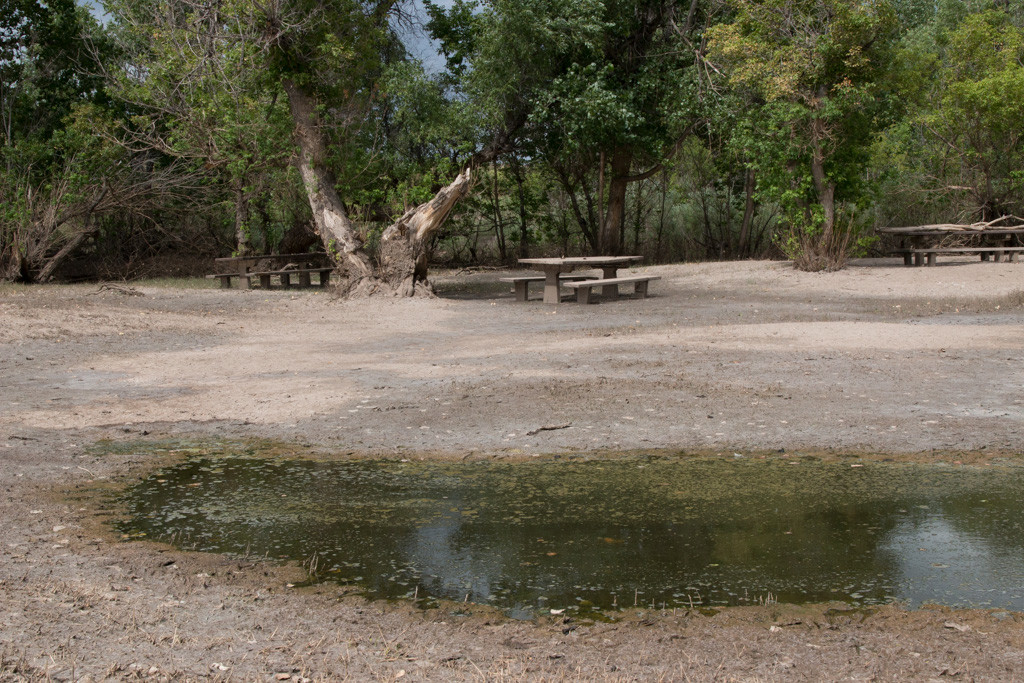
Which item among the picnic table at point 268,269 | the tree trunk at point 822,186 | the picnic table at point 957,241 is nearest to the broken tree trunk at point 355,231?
the picnic table at point 268,269

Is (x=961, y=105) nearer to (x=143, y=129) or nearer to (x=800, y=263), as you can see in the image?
(x=800, y=263)

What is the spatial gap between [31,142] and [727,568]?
20250 mm

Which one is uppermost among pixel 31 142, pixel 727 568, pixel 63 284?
pixel 31 142

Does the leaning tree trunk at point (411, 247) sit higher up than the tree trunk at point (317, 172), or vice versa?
the tree trunk at point (317, 172)

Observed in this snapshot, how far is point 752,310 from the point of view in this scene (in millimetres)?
14023

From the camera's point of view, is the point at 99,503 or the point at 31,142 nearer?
the point at 99,503

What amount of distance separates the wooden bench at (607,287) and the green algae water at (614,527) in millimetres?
9865

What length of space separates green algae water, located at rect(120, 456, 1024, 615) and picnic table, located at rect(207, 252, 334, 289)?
14.2m

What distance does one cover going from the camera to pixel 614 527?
15.4 feet

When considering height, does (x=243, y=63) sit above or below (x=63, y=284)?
above

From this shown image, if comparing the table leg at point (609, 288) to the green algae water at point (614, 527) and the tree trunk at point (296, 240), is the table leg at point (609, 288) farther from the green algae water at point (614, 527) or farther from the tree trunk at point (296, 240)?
the green algae water at point (614, 527)

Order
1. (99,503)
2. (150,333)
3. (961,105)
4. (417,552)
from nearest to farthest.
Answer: (417,552)
(99,503)
(150,333)
(961,105)

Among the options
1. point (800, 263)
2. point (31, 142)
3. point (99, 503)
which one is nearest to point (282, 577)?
point (99, 503)

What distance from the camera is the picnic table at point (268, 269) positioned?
64.4 ft
